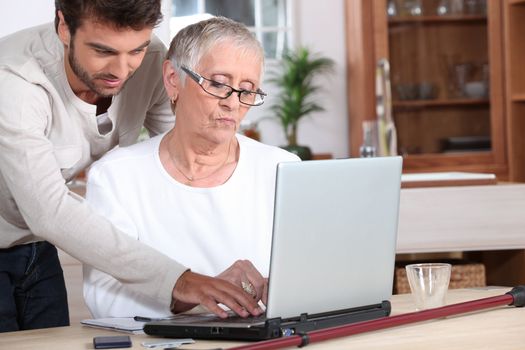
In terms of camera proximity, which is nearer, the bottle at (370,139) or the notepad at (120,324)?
the notepad at (120,324)

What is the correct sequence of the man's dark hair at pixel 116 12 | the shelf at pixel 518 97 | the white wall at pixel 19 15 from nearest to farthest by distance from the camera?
the man's dark hair at pixel 116 12
the white wall at pixel 19 15
the shelf at pixel 518 97

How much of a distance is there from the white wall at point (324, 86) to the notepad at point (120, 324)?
13.4 ft

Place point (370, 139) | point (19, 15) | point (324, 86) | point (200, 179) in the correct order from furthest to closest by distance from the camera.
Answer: point (324, 86)
point (370, 139)
point (19, 15)
point (200, 179)

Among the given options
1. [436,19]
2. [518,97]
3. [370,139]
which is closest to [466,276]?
[370,139]

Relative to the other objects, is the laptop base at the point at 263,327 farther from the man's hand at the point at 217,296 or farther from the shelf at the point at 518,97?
the shelf at the point at 518,97

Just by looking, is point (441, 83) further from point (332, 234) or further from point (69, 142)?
point (332, 234)

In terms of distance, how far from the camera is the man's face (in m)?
2.06

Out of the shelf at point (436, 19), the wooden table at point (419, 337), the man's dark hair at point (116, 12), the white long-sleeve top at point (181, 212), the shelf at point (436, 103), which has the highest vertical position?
the shelf at point (436, 19)

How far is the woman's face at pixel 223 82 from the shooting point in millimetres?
2209

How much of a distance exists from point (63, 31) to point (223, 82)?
36 cm

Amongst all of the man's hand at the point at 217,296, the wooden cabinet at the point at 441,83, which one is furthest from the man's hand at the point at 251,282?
the wooden cabinet at the point at 441,83

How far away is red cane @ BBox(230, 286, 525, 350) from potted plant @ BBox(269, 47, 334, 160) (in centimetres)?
390

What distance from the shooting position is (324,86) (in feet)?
20.1

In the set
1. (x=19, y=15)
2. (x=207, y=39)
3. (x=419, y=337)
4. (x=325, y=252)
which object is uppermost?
(x=19, y=15)
